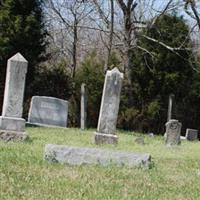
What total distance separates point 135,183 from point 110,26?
20712mm

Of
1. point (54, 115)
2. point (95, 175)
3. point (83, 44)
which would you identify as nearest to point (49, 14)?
point (83, 44)

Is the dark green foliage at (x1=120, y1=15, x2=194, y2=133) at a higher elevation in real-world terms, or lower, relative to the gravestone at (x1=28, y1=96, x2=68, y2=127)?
higher

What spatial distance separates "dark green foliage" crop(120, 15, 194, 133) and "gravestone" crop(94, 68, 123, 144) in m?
10.8

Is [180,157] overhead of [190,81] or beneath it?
beneath

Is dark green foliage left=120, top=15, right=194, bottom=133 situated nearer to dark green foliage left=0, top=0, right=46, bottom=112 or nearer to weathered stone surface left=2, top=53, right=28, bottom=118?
dark green foliage left=0, top=0, right=46, bottom=112

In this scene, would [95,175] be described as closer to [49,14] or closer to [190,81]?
[190,81]

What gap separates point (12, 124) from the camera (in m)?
12.9

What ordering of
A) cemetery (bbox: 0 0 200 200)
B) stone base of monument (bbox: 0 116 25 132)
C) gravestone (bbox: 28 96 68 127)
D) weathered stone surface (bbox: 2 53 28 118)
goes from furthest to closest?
gravestone (bbox: 28 96 68 127) < weathered stone surface (bbox: 2 53 28 118) < stone base of monument (bbox: 0 116 25 132) < cemetery (bbox: 0 0 200 200)

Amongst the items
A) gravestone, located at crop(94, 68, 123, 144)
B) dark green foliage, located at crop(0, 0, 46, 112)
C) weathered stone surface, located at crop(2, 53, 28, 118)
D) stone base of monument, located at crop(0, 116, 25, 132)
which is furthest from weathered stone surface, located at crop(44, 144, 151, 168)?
dark green foliage, located at crop(0, 0, 46, 112)

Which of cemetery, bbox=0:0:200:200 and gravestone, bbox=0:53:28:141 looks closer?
cemetery, bbox=0:0:200:200

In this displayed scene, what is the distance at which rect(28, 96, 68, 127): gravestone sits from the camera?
20797 mm

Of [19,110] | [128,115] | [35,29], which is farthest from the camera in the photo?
[128,115]

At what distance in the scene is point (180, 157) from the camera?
1209 cm

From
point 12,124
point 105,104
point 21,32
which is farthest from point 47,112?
point 12,124
